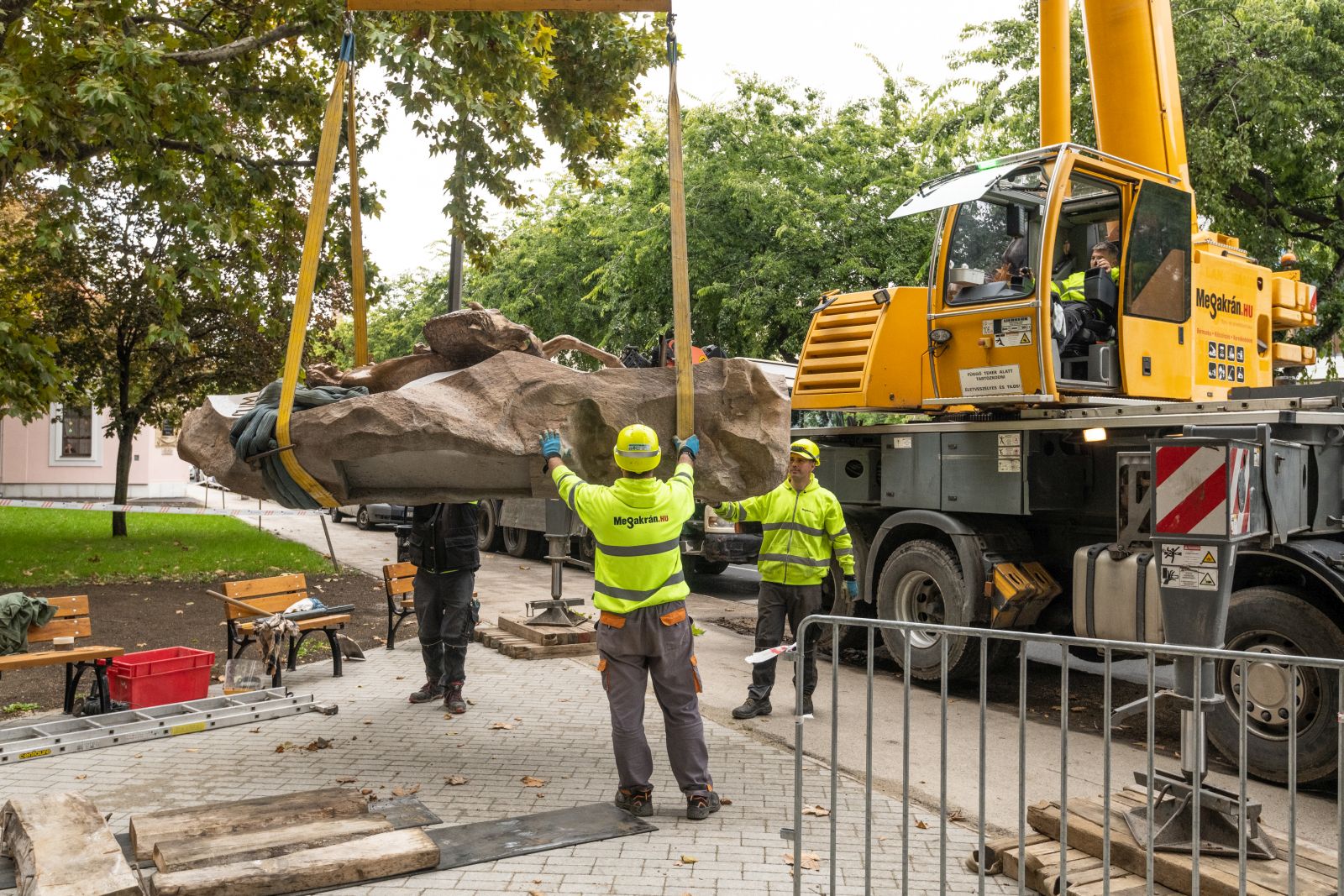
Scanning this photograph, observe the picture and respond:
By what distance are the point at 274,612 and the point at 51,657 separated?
2.11 meters

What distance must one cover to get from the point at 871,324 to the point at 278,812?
20.8 ft

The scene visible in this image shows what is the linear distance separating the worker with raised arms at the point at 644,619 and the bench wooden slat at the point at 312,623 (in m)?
4.24

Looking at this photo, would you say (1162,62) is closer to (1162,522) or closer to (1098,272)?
(1098,272)

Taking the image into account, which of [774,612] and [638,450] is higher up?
[638,450]

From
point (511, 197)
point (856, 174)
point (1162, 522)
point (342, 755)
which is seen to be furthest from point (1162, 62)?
point (856, 174)

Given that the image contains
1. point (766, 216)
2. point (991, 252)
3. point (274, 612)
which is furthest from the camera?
point (766, 216)

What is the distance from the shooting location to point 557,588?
10836 mm

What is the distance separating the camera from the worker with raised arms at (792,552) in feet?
25.6

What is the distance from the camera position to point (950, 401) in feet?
28.4

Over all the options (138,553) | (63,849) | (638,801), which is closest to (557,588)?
(638,801)

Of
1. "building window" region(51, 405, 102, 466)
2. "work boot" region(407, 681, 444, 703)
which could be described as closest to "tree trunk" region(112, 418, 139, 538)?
"work boot" region(407, 681, 444, 703)

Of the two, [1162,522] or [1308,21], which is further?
[1308,21]

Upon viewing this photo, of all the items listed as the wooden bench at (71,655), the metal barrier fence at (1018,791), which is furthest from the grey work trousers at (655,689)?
the wooden bench at (71,655)

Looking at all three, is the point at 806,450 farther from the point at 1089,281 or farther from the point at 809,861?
the point at 809,861
